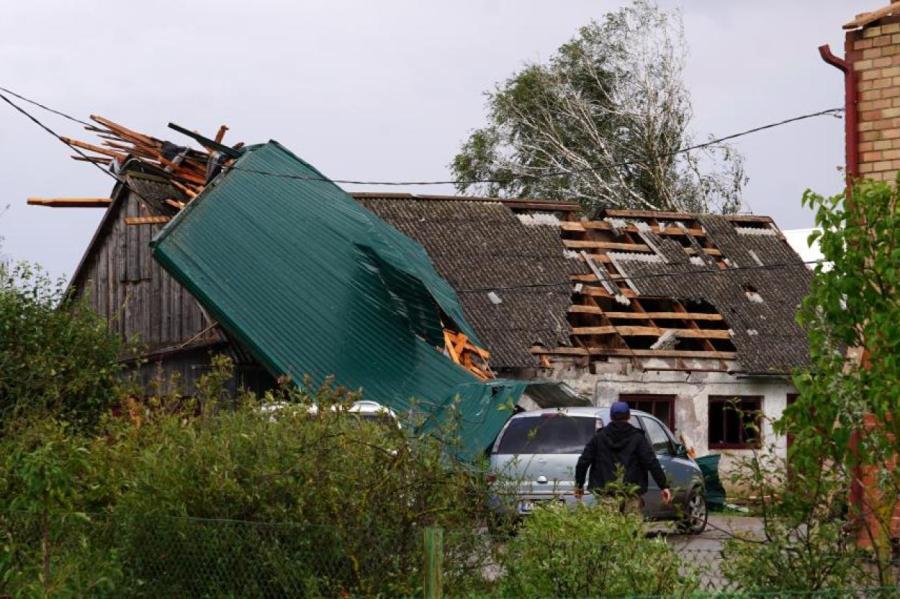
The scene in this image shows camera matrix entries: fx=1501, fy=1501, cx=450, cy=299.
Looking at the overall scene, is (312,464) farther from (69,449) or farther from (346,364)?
(346,364)

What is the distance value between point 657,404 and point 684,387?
2.05 ft

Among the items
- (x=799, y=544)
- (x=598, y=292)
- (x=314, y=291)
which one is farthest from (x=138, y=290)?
(x=799, y=544)

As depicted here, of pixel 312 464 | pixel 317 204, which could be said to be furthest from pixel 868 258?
pixel 317 204

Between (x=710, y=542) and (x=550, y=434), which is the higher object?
(x=550, y=434)

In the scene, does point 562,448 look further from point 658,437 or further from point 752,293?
point 752,293

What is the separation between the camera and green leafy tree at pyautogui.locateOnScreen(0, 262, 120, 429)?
1672 cm

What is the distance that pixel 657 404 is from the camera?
29.3 meters

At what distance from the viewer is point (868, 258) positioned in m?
8.38

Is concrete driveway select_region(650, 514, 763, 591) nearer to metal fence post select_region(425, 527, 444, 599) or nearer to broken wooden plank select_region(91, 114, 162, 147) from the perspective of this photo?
metal fence post select_region(425, 527, 444, 599)

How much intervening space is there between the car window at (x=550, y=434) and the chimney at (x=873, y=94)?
220 inches

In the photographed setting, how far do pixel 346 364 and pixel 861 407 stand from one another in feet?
53.6

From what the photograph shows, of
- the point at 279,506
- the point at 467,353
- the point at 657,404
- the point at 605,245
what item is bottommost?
the point at 279,506

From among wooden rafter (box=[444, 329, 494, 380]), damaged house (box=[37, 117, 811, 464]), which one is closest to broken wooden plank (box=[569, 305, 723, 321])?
damaged house (box=[37, 117, 811, 464])

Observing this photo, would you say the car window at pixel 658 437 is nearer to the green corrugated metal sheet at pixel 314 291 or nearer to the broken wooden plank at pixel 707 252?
the green corrugated metal sheet at pixel 314 291
